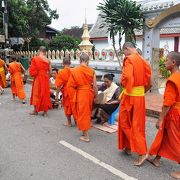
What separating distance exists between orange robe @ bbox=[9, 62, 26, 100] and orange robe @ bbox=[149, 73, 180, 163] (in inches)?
247

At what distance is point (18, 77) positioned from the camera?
32.6 ft

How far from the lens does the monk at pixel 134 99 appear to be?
4.41 meters

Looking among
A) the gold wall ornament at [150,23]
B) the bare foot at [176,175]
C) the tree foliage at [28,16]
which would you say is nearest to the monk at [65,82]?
the bare foot at [176,175]

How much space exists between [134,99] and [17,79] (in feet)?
20.1

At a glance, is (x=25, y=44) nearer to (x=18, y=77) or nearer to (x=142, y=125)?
(x=18, y=77)

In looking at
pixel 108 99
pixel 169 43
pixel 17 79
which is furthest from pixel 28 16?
pixel 108 99

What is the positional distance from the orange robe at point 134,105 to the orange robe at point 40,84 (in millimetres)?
3657

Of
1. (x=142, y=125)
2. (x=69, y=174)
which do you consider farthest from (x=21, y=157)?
(x=142, y=125)

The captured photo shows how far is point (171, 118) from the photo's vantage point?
4.11m

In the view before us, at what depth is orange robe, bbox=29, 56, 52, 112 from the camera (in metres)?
7.81

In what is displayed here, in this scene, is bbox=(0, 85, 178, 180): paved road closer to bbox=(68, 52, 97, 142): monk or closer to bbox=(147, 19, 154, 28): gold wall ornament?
bbox=(68, 52, 97, 142): monk

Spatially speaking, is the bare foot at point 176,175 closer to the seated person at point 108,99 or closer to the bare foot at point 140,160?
the bare foot at point 140,160

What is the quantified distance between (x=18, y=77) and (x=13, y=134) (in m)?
3.99

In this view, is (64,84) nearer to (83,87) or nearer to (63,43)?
(83,87)
